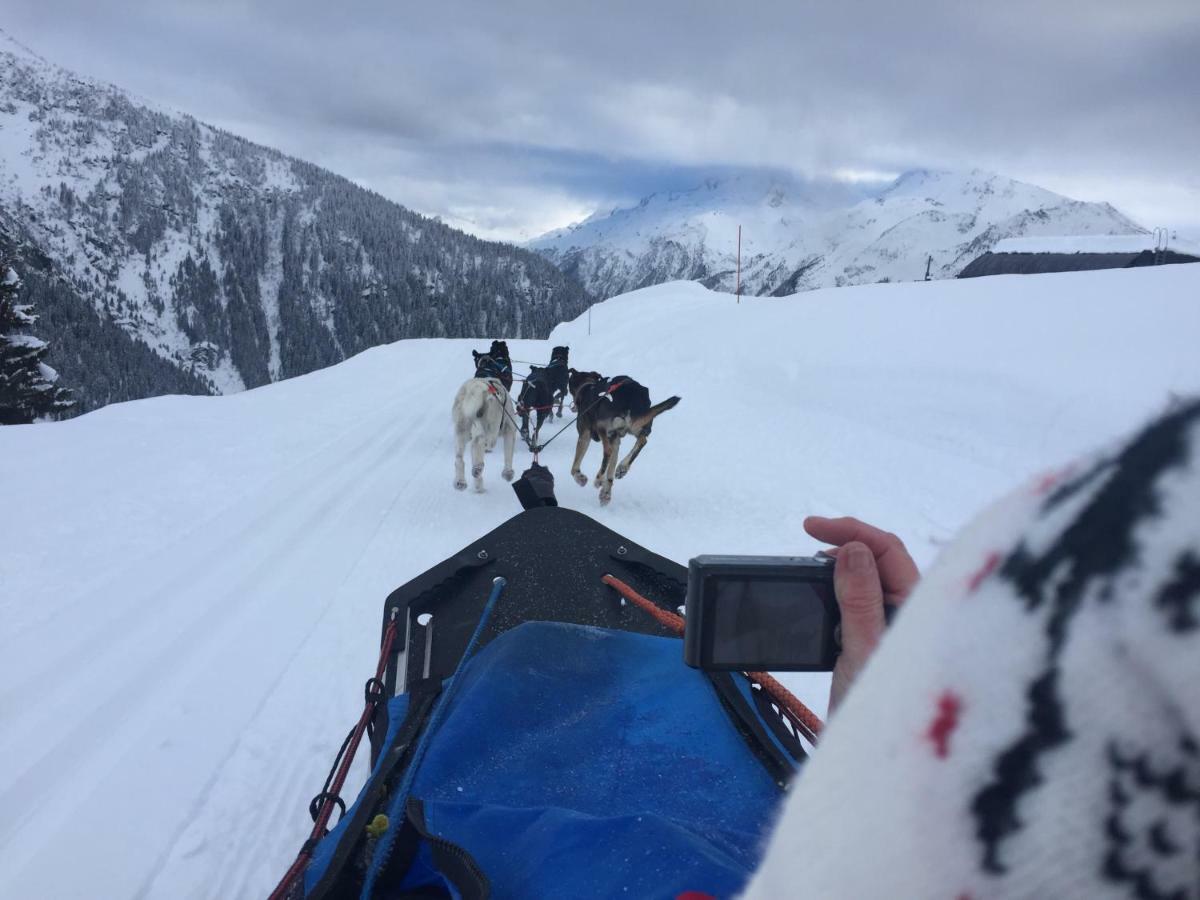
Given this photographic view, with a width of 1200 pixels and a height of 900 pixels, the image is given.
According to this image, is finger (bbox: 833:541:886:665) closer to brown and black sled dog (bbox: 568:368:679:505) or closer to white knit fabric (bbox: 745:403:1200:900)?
white knit fabric (bbox: 745:403:1200:900)

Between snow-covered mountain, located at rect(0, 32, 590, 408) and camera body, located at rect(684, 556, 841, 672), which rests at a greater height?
snow-covered mountain, located at rect(0, 32, 590, 408)

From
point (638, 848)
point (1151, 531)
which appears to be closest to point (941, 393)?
point (638, 848)

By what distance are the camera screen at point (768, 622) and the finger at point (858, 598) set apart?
1.5 inches

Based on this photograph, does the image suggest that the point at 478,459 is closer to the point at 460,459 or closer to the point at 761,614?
the point at 460,459

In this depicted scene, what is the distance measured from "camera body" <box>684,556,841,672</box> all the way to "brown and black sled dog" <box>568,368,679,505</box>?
5249 mm

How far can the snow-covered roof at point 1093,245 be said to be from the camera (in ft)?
89.7

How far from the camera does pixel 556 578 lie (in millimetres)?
3180

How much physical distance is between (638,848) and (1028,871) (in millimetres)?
1203

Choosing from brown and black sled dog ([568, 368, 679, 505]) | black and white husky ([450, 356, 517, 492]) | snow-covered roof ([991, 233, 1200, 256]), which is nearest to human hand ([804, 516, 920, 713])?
brown and black sled dog ([568, 368, 679, 505])

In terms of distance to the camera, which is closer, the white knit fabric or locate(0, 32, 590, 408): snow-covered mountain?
the white knit fabric

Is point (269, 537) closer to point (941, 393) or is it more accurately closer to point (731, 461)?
point (731, 461)

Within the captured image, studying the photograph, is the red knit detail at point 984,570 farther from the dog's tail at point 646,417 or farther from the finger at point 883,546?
the dog's tail at point 646,417

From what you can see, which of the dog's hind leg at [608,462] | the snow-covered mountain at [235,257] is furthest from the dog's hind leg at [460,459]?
the snow-covered mountain at [235,257]

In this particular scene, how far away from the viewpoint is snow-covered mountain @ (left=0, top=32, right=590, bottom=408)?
123688 mm
